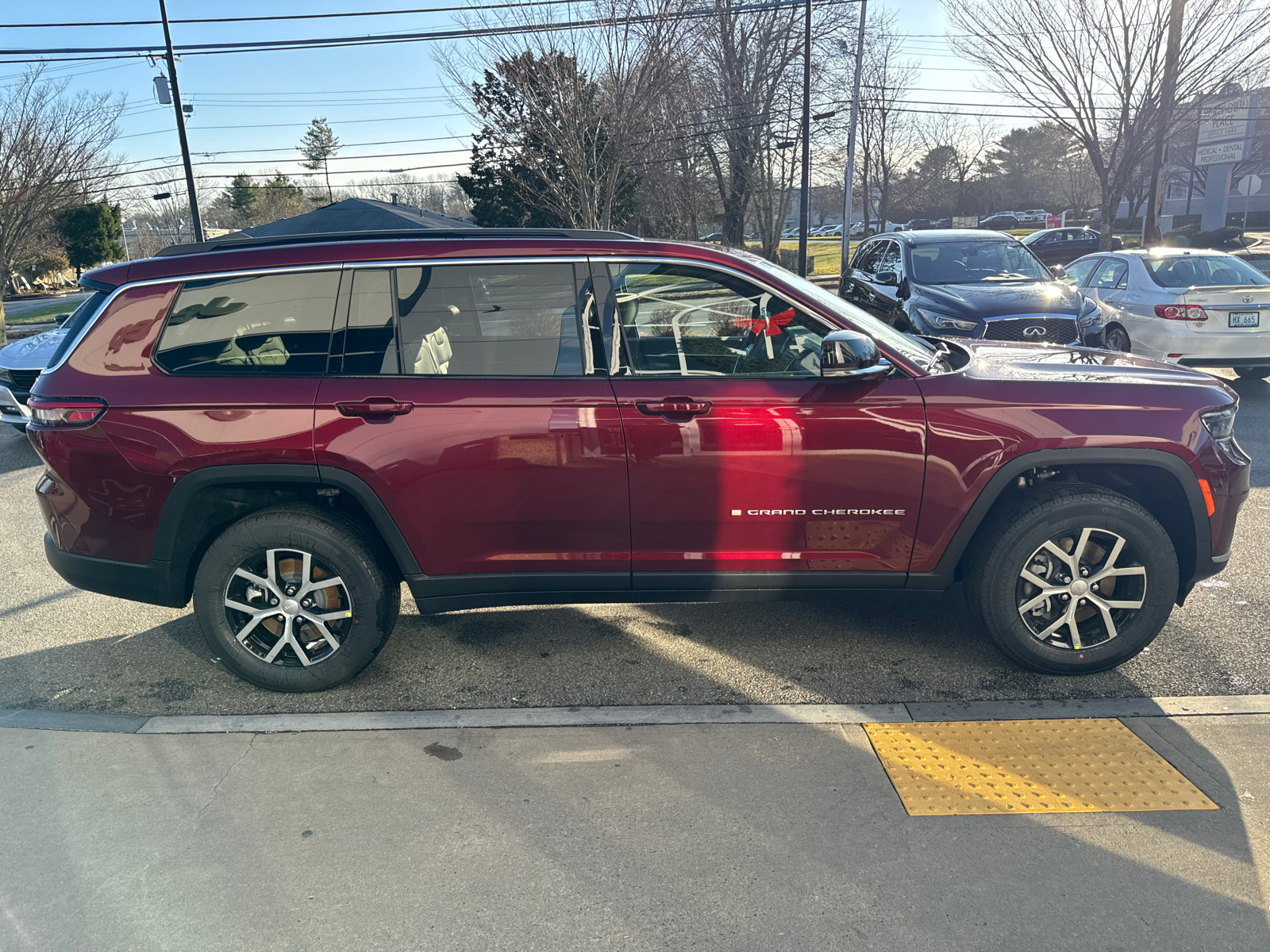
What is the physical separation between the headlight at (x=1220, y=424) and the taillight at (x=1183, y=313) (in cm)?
697

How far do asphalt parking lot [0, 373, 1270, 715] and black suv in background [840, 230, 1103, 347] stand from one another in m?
4.51

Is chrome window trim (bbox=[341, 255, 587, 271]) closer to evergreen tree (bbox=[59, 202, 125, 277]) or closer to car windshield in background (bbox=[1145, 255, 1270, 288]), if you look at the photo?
car windshield in background (bbox=[1145, 255, 1270, 288])

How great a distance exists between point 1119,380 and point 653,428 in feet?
6.41

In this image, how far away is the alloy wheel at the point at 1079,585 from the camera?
3609 mm

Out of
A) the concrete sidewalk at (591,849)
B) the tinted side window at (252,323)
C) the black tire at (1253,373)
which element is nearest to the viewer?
the concrete sidewalk at (591,849)

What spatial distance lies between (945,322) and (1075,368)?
5608mm

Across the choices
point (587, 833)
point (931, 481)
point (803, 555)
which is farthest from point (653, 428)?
point (587, 833)

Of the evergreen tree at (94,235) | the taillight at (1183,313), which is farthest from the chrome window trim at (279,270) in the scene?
the evergreen tree at (94,235)

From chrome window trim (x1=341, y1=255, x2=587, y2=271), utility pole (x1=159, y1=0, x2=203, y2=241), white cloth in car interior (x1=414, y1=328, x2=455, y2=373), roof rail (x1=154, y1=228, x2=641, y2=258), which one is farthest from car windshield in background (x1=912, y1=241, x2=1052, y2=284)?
utility pole (x1=159, y1=0, x2=203, y2=241)

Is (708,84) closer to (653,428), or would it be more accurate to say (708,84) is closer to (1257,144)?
(653,428)

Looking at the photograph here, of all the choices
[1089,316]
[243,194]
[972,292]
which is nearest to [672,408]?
[972,292]

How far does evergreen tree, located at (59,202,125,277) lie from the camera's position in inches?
1593

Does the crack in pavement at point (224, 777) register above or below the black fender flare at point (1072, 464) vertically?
below

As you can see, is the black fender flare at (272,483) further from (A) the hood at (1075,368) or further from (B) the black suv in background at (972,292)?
(B) the black suv in background at (972,292)
